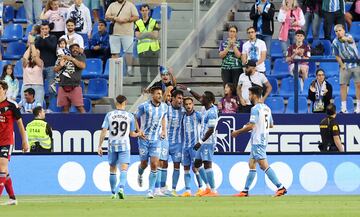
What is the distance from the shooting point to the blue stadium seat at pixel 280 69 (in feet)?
95.5

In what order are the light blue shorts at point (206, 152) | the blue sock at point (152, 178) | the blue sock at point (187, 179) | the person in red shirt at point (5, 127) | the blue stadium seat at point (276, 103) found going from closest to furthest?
the person in red shirt at point (5, 127) < the blue sock at point (152, 178) < the light blue shorts at point (206, 152) < the blue sock at point (187, 179) < the blue stadium seat at point (276, 103)

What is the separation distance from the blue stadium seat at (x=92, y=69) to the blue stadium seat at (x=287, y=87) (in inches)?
173

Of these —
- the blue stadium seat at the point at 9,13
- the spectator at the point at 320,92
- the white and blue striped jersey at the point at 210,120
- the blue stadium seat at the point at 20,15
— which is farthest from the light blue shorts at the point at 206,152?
the blue stadium seat at the point at 9,13

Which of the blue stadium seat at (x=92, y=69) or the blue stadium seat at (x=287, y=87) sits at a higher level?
the blue stadium seat at (x=92, y=69)

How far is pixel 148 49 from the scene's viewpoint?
94.1ft

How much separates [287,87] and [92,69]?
473 cm

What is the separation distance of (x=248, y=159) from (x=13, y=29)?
28.1 ft

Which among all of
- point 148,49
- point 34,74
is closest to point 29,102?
point 34,74

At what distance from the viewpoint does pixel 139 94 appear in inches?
1139

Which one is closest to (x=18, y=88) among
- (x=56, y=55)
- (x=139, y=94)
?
(x=56, y=55)

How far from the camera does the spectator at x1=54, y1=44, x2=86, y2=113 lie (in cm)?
2925

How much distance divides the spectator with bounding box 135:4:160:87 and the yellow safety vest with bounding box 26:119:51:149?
2.37 meters

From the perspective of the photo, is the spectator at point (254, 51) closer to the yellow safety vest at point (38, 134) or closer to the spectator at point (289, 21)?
the spectator at point (289, 21)

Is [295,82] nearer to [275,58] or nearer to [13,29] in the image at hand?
[275,58]
